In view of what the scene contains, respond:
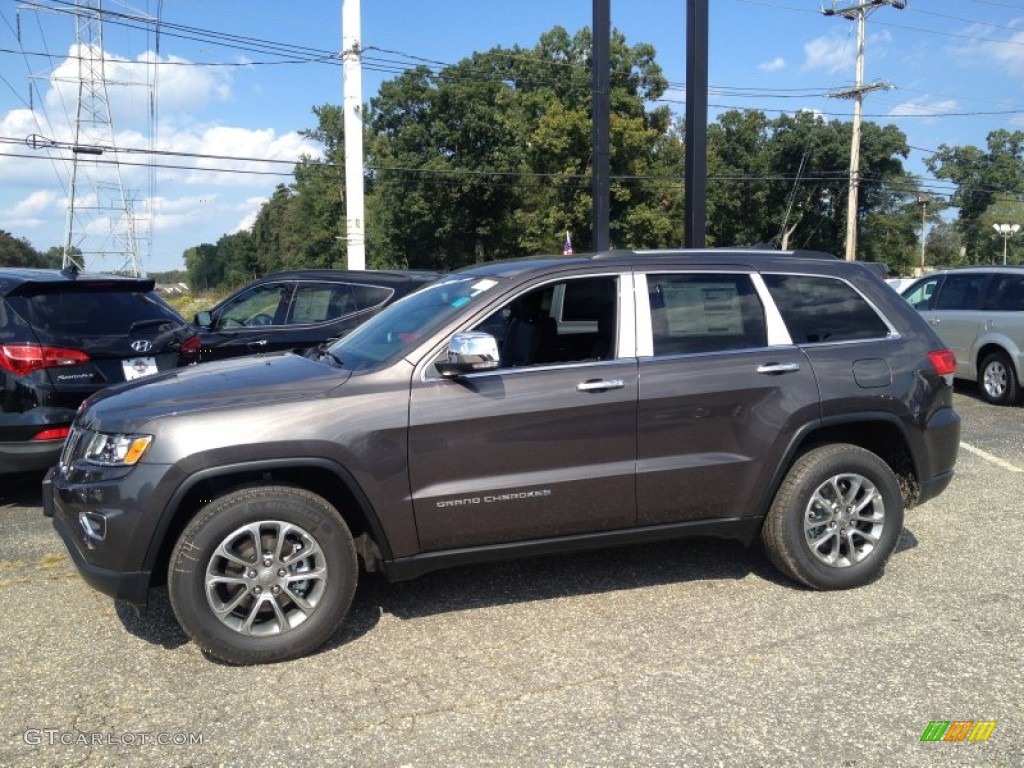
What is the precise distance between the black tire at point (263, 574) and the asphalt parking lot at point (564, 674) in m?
0.15

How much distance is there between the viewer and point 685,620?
4.12 metres

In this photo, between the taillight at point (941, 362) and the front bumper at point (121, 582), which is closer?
the front bumper at point (121, 582)

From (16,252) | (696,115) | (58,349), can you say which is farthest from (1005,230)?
(16,252)

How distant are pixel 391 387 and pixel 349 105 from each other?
1498cm

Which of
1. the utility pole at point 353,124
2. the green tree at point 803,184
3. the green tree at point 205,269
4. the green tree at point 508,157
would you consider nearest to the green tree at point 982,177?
the green tree at point 803,184

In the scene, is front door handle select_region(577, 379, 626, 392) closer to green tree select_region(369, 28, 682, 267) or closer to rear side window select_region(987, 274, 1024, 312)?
rear side window select_region(987, 274, 1024, 312)

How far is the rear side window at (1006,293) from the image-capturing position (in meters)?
10.2

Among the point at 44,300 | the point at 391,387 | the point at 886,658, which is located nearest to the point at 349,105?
the point at 44,300

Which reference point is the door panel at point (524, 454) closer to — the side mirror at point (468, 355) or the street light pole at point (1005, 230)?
the side mirror at point (468, 355)

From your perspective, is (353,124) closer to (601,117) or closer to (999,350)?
(601,117)

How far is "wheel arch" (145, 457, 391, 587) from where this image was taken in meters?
3.55

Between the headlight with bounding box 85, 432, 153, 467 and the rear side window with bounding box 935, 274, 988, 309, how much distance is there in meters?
10.4

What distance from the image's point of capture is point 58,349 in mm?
5883

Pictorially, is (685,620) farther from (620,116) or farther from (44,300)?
(620,116)
